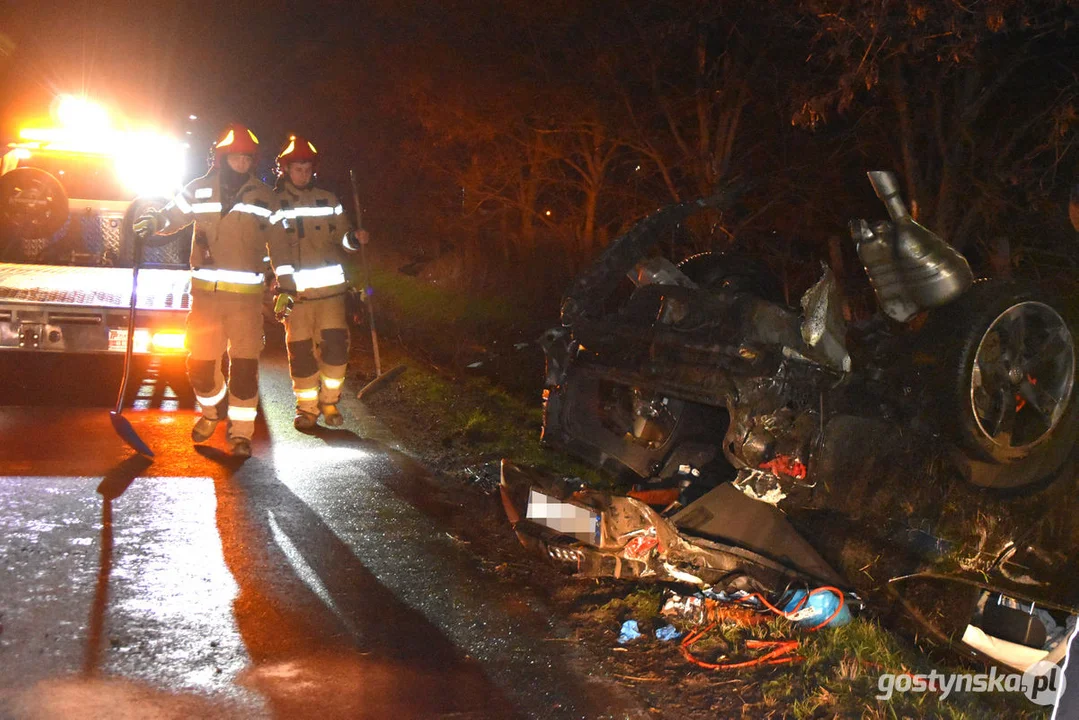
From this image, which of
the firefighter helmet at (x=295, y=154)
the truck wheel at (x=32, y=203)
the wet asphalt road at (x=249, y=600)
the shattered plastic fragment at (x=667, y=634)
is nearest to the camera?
the wet asphalt road at (x=249, y=600)

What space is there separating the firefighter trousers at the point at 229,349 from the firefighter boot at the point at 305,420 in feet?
3.03

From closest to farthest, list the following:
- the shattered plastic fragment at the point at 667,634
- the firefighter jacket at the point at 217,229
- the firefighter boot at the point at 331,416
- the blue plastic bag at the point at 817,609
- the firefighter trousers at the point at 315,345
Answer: the shattered plastic fragment at the point at 667,634
the blue plastic bag at the point at 817,609
the firefighter jacket at the point at 217,229
the firefighter trousers at the point at 315,345
the firefighter boot at the point at 331,416

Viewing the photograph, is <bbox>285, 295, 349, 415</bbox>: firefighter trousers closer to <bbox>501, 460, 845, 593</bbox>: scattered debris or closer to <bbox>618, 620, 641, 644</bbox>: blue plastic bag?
<bbox>501, 460, 845, 593</bbox>: scattered debris

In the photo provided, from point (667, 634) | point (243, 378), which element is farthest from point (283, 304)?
point (667, 634)

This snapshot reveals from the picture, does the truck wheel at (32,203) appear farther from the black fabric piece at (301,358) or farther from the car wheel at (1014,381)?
the car wheel at (1014,381)

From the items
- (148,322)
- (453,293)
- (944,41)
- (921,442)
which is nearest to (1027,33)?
(944,41)

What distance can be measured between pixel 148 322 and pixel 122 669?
4.85 metres

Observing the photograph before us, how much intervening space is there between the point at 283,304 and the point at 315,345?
0.51m

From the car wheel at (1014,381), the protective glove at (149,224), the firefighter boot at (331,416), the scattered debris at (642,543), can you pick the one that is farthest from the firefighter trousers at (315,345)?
the car wheel at (1014,381)

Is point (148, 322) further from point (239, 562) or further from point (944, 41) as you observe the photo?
point (944, 41)

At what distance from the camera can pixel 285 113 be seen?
34.3m

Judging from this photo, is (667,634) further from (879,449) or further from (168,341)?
(168,341)

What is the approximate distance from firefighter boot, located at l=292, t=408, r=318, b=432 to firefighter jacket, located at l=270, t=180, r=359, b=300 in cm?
97

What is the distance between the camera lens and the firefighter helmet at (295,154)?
7625mm
